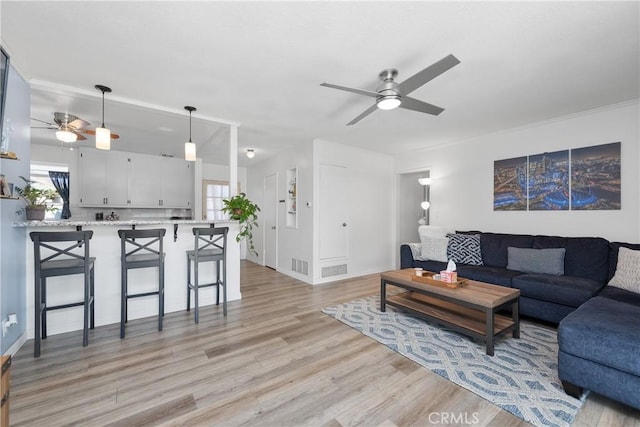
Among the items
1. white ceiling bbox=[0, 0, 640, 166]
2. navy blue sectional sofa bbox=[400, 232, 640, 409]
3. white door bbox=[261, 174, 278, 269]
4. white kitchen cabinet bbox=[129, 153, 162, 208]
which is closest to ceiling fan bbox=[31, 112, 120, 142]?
white ceiling bbox=[0, 0, 640, 166]

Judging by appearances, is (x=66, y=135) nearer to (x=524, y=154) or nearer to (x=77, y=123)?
(x=77, y=123)

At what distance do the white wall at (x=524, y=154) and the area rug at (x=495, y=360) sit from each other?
154 centimetres

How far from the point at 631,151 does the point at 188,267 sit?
536 cm

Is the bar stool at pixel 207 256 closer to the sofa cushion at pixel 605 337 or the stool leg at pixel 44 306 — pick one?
the stool leg at pixel 44 306

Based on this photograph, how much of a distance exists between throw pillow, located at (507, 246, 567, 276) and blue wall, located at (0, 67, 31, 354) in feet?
17.0

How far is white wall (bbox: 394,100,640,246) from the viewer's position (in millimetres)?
3039

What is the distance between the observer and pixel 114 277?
9.64ft

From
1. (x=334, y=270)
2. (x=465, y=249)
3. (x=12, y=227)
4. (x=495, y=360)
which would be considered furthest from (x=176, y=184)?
(x=495, y=360)

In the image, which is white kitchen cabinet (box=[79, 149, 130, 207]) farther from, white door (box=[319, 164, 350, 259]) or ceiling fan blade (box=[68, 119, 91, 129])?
white door (box=[319, 164, 350, 259])

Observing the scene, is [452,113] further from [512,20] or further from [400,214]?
[400,214]

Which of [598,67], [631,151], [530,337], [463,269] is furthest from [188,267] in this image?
[631,151]

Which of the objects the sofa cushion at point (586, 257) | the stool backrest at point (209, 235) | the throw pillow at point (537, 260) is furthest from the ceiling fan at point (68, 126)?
the sofa cushion at point (586, 257)

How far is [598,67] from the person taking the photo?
232cm

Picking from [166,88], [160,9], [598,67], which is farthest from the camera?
[166,88]
